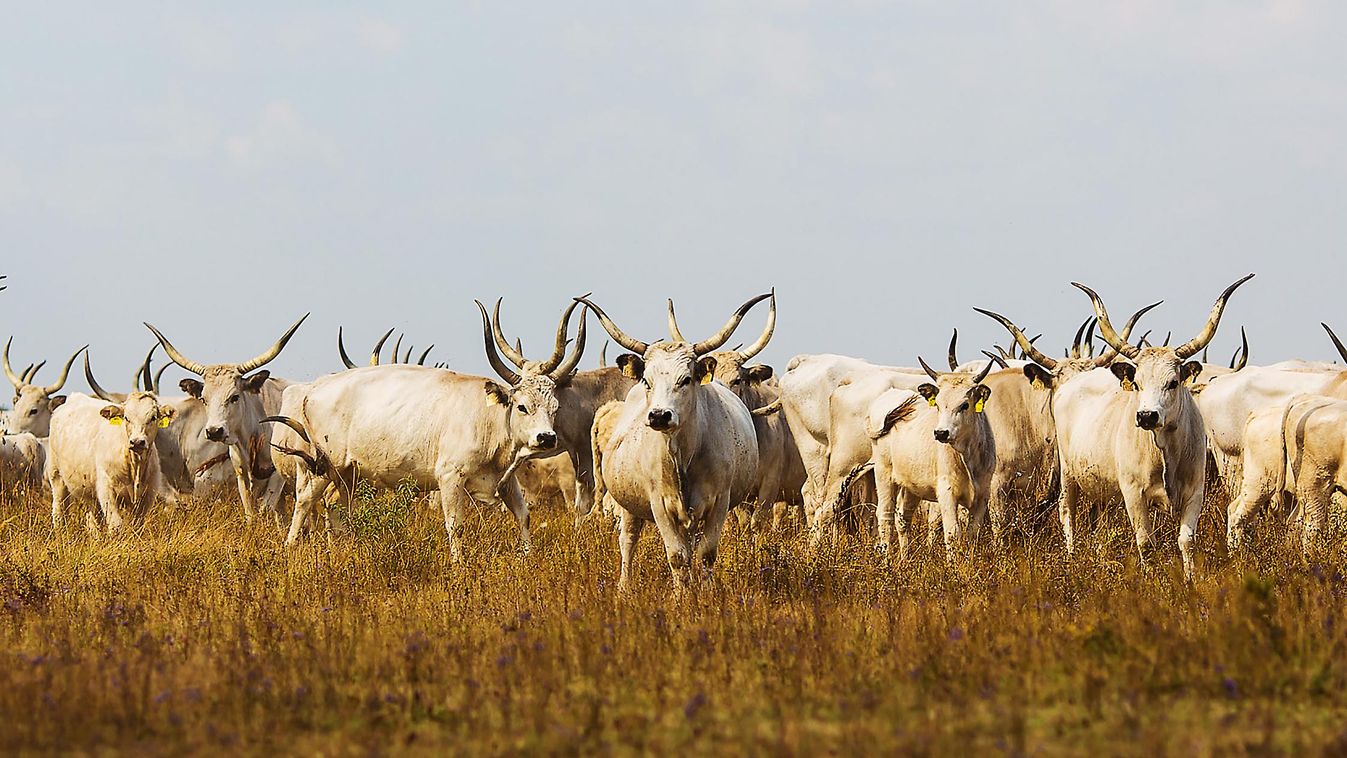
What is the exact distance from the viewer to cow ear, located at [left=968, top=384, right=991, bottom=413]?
12516 mm

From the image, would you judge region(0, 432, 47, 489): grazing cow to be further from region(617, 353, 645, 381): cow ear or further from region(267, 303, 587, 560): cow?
region(617, 353, 645, 381): cow ear

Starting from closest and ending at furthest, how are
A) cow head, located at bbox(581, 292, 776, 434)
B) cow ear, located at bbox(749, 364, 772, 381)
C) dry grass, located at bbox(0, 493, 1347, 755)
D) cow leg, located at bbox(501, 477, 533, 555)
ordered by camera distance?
dry grass, located at bbox(0, 493, 1347, 755)
cow head, located at bbox(581, 292, 776, 434)
cow leg, located at bbox(501, 477, 533, 555)
cow ear, located at bbox(749, 364, 772, 381)

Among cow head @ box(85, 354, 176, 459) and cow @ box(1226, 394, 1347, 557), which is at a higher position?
cow head @ box(85, 354, 176, 459)

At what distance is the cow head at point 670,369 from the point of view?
9.81 meters

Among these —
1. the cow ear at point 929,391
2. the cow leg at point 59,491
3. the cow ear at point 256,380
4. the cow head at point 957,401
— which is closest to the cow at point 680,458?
the cow head at point 957,401

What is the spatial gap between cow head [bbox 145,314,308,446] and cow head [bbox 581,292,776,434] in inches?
261

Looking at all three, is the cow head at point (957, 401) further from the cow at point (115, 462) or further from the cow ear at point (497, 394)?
the cow at point (115, 462)

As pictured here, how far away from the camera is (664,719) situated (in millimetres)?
6516

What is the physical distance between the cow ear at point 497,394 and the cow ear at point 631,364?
107 inches

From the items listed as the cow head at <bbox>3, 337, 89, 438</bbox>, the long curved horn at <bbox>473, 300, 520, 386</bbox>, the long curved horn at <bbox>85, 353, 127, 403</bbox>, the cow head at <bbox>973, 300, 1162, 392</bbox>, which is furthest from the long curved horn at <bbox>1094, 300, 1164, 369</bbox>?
the cow head at <bbox>3, 337, 89, 438</bbox>

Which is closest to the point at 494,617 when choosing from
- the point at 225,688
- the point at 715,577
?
the point at 715,577

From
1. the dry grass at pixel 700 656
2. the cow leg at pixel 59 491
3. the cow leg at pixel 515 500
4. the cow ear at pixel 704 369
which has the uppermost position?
the cow ear at pixel 704 369

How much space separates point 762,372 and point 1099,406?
3.25 metres

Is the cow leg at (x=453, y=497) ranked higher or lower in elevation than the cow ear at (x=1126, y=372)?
lower
